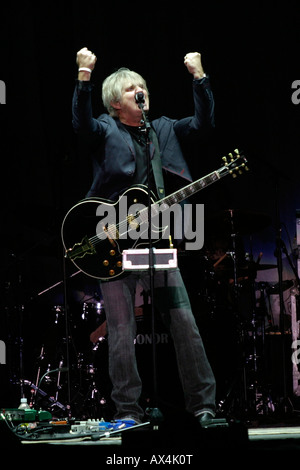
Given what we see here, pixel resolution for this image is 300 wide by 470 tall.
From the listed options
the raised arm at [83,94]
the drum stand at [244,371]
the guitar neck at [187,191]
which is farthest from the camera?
the drum stand at [244,371]

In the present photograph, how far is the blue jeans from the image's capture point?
143 inches

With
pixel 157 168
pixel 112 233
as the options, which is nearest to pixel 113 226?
pixel 112 233

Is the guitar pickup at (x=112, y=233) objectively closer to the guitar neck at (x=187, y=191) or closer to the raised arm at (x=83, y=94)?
the guitar neck at (x=187, y=191)

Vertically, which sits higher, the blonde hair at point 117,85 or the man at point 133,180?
the blonde hair at point 117,85

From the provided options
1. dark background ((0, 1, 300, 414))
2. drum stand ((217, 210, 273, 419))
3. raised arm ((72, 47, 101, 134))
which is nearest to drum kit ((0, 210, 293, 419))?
drum stand ((217, 210, 273, 419))

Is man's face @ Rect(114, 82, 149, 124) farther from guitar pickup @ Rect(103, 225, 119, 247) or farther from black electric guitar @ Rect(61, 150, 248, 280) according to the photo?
guitar pickup @ Rect(103, 225, 119, 247)

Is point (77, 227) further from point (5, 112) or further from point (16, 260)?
point (5, 112)

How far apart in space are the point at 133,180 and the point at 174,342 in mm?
991

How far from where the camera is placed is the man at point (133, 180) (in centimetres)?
366

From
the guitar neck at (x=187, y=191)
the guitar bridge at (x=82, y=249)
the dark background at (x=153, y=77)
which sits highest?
the dark background at (x=153, y=77)

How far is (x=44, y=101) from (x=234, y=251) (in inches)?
95.6

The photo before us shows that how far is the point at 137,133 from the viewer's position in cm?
409

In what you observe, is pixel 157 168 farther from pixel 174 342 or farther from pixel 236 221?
pixel 236 221

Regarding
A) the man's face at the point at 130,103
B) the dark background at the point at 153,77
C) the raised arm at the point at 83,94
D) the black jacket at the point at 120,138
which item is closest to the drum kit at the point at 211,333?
the dark background at the point at 153,77
